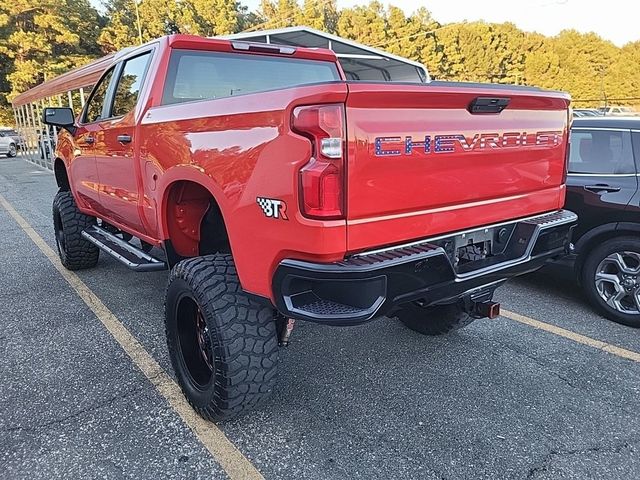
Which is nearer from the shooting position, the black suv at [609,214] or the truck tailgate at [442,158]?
the truck tailgate at [442,158]

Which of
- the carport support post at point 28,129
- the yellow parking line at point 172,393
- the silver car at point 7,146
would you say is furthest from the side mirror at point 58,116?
the silver car at point 7,146

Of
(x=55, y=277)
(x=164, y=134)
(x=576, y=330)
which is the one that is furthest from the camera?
(x=55, y=277)

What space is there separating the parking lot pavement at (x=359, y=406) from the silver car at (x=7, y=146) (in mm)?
26371

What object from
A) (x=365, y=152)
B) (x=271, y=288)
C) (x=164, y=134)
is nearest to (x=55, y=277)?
(x=164, y=134)

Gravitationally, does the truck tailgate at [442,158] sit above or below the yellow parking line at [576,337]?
above

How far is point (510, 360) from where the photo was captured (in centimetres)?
340

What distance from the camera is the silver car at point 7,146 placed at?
26.0 metres

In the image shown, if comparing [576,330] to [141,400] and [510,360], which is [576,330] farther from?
[141,400]

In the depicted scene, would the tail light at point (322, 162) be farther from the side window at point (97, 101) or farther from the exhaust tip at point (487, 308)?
the side window at point (97, 101)

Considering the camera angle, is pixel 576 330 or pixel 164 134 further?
pixel 576 330

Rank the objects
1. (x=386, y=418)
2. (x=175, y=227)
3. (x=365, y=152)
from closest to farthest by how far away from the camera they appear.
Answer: (x=365, y=152)
(x=386, y=418)
(x=175, y=227)

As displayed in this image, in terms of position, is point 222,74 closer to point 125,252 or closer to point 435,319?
point 125,252

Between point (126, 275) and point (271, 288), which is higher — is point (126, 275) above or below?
below

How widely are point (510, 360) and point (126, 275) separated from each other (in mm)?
3877
